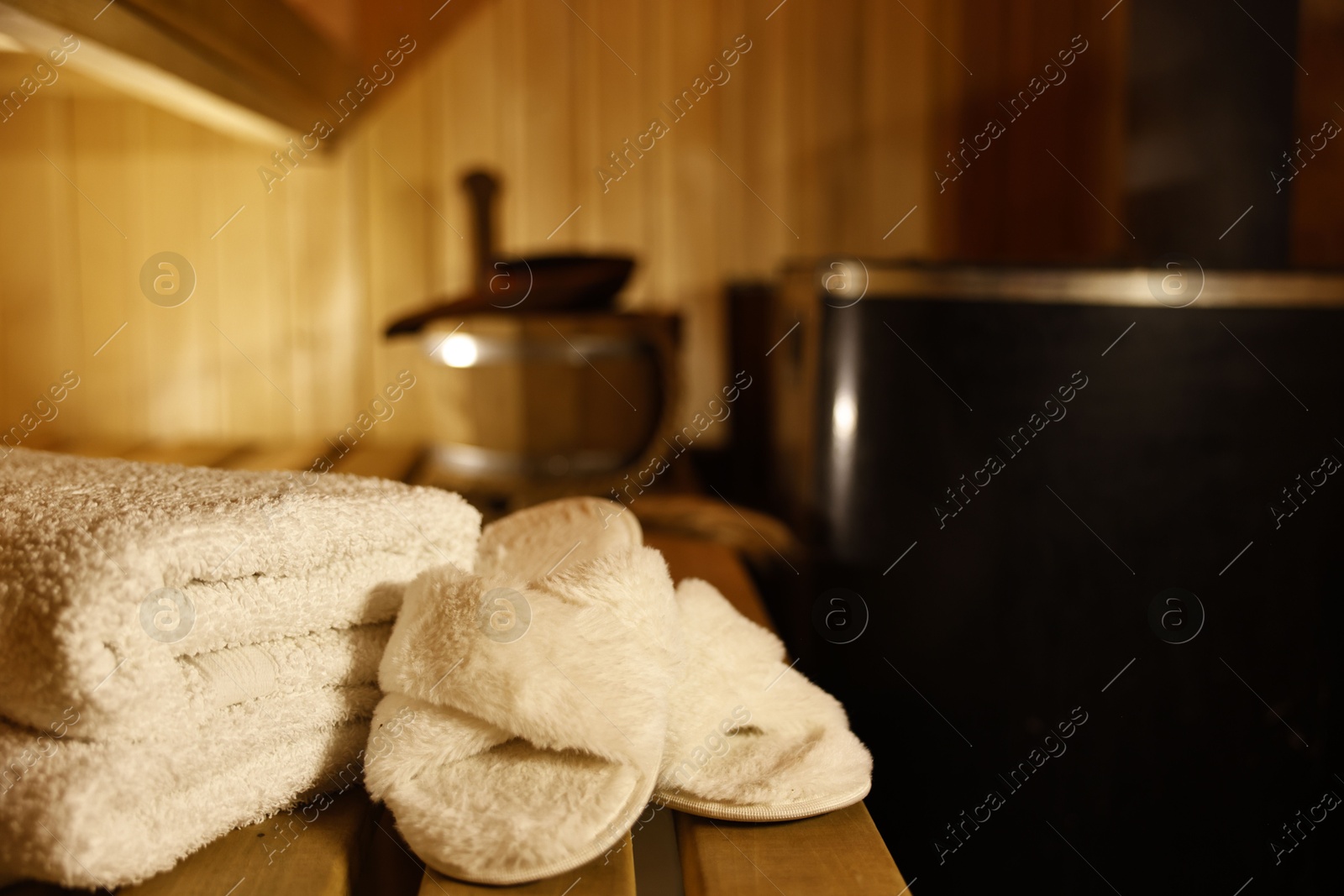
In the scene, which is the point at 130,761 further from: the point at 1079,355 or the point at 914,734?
the point at 1079,355

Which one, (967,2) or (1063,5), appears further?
(967,2)

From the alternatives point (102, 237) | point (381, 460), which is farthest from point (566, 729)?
point (102, 237)

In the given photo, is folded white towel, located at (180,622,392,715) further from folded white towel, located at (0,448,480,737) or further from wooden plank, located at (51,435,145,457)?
wooden plank, located at (51,435,145,457)

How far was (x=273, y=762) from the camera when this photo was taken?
50cm

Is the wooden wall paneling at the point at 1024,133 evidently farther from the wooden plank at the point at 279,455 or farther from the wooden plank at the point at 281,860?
the wooden plank at the point at 281,860

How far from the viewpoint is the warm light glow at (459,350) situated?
1263mm

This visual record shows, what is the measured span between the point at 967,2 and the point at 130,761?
194cm

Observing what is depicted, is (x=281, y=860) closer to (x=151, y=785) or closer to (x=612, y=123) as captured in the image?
(x=151, y=785)

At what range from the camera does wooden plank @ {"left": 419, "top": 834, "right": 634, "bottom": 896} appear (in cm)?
44

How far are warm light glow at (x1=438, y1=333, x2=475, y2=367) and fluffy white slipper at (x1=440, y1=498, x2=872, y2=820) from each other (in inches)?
25.3

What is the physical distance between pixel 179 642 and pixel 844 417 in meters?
0.73

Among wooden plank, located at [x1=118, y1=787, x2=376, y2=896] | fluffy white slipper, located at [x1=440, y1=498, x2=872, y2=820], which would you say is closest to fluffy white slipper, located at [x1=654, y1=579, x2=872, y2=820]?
fluffy white slipper, located at [x1=440, y1=498, x2=872, y2=820]

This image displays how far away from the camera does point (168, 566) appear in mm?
438

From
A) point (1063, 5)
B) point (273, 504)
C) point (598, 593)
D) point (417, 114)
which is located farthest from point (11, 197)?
point (1063, 5)
